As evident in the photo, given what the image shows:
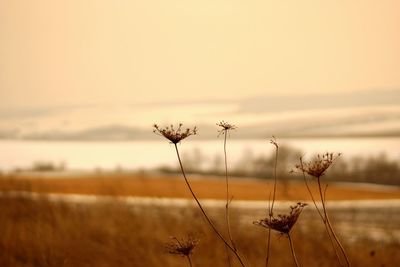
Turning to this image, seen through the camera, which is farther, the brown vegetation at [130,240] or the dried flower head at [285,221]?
the brown vegetation at [130,240]

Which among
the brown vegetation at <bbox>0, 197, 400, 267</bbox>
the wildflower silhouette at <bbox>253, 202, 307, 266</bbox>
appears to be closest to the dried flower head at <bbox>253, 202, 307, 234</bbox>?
the wildflower silhouette at <bbox>253, 202, 307, 266</bbox>

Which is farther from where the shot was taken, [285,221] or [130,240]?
[130,240]

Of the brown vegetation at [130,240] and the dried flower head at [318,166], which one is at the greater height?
the dried flower head at [318,166]

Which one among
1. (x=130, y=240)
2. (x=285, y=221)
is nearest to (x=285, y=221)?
(x=285, y=221)

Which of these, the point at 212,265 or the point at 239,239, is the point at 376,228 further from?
the point at 212,265

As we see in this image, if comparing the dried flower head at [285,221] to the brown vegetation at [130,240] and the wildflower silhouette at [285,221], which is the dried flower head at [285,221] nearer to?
the wildflower silhouette at [285,221]

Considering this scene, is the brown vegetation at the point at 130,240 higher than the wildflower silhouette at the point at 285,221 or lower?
lower

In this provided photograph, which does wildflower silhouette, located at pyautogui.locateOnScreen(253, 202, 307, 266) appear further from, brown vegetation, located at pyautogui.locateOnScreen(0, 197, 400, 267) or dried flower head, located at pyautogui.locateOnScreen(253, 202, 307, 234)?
brown vegetation, located at pyautogui.locateOnScreen(0, 197, 400, 267)

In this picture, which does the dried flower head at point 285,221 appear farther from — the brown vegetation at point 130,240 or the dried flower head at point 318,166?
the brown vegetation at point 130,240

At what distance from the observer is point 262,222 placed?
106 inches

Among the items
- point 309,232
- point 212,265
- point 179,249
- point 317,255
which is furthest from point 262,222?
point 309,232

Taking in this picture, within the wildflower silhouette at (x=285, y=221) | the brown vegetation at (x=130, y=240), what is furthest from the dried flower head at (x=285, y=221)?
the brown vegetation at (x=130, y=240)

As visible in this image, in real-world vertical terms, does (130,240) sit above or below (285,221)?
below

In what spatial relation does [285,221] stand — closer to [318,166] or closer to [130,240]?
[318,166]
